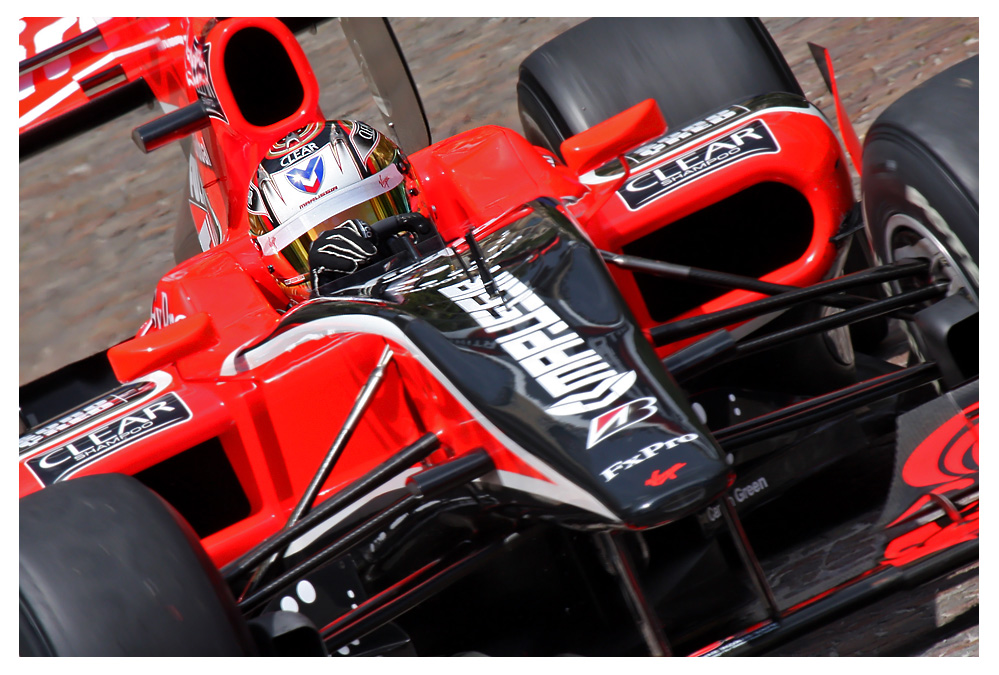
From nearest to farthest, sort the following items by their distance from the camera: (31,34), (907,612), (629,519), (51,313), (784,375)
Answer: (629,519) < (907,612) < (784,375) < (31,34) < (51,313)

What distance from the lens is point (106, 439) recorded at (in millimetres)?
2668

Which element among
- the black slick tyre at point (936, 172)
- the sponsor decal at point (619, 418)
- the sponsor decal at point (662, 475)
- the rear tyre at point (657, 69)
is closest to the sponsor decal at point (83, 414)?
the sponsor decal at point (619, 418)

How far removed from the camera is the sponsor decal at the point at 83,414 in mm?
2789

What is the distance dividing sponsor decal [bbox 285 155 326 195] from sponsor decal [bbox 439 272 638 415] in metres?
0.63

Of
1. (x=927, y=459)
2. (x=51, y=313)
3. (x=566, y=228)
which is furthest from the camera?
(x=51, y=313)

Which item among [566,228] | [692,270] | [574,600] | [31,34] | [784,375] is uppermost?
[31,34]

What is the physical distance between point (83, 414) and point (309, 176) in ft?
2.85

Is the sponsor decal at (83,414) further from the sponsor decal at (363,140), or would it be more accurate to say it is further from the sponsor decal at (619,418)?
the sponsor decal at (619,418)

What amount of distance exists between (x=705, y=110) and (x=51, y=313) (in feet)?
13.9

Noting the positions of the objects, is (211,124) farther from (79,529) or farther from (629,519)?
(629,519)

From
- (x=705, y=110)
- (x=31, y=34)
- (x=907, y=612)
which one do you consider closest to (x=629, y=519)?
(x=907, y=612)

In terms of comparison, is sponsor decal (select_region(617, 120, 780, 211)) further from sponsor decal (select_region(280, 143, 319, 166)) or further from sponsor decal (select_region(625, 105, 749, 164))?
sponsor decal (select_region(280, 143, 319, 166))

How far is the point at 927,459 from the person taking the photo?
7.29 ft

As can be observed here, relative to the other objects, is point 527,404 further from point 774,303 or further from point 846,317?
point 846,317
